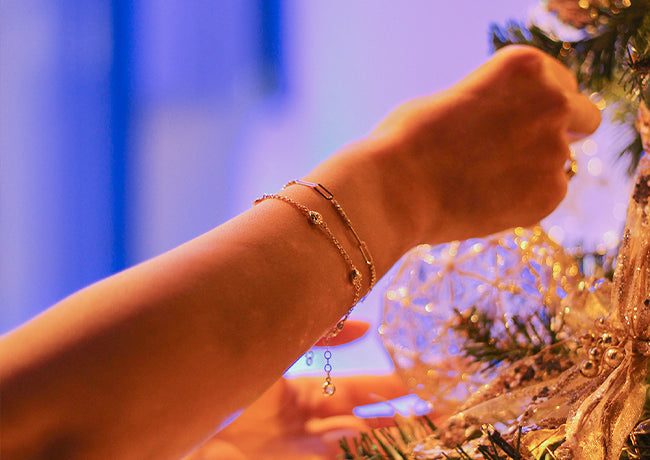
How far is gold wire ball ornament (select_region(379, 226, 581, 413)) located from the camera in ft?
1.27

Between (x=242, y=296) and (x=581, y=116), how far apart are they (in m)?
0.31

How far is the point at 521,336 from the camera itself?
38 cm

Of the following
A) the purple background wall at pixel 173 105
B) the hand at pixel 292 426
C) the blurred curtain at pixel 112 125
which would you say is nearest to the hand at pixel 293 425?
the hand at pixel 292 426

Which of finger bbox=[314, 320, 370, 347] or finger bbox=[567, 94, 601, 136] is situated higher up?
finger bbox=[567, 94, 601, 136]

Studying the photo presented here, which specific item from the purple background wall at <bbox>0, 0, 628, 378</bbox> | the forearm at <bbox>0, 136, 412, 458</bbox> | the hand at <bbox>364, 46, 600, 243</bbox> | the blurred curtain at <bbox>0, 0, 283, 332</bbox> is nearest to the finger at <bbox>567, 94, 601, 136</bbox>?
the hand at <bbox>364, 46, 600, 243</bbox>

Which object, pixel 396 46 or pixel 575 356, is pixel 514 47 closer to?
pixel 575 356

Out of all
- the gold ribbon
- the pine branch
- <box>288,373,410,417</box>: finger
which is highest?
the pine branch

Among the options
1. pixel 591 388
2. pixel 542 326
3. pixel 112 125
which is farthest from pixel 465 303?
pixel 112 125

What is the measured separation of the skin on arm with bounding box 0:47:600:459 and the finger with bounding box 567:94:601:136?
3 cm

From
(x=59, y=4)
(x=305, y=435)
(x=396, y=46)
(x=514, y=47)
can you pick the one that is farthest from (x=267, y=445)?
(x=59, y=4)

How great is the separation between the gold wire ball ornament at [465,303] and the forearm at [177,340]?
157 millimetres

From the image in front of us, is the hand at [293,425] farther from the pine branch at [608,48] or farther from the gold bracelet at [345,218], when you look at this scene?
the pine branch at [608,48]

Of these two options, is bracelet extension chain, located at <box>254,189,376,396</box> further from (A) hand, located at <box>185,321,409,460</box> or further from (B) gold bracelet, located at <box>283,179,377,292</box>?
(A) hand, located at <box>185,321,409,460</box>

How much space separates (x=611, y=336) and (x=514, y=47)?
0.22 metres
